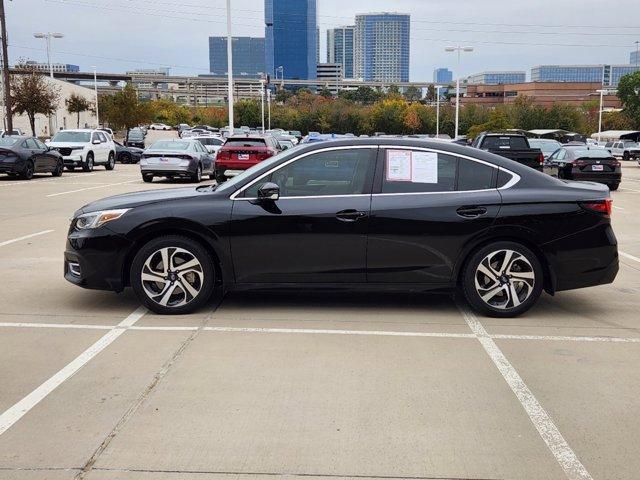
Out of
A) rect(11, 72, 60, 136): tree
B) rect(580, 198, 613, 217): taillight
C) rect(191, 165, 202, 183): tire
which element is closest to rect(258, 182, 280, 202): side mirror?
rect(580, 198, 613, 217): taillight

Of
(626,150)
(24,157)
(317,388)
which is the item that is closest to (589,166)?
(24,157)

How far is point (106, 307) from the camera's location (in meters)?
7.04

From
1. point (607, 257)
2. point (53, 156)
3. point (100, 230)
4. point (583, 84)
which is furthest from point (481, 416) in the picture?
point (583, 84)

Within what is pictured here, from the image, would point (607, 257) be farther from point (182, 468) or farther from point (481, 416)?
point (182, 468)

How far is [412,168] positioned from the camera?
21.9 feet

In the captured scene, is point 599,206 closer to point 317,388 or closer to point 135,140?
point 317,388

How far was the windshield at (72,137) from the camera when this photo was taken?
1197 inches

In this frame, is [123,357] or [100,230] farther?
[100,230]

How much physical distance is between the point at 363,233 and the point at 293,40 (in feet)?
584

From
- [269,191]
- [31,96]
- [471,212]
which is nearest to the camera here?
[269,191]

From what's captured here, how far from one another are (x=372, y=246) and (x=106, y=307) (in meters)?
2.65

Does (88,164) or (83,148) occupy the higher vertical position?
(83,148)

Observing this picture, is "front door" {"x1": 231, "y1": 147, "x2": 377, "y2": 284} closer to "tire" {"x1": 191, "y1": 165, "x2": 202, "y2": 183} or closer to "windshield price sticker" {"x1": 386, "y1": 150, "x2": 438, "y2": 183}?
"windshield price sticker" {"x1": 386, "y1": 150, "x2": 438, "y2": 183}

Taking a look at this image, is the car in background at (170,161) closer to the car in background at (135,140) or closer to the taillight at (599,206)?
the taillight at (599,206)
